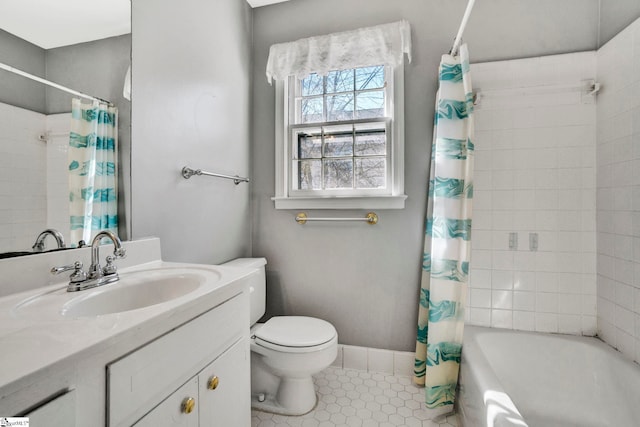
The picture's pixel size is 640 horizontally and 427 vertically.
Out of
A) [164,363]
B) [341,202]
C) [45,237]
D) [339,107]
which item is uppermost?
[339,107]

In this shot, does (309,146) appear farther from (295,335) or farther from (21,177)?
(21,177)

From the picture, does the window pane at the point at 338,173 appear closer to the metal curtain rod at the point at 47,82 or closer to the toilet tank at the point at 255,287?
the toilet tank at the point at 255,287

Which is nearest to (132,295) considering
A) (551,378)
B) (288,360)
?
(288,360)

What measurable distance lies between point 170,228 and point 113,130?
50 centimetres

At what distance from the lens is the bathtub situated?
4.26ft

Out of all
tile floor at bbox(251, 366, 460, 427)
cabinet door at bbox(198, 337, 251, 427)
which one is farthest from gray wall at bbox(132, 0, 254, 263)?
tile floor at bbox(251, 366, 460, 427)

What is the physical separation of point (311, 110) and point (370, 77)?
47 centimetres

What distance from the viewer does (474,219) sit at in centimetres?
180

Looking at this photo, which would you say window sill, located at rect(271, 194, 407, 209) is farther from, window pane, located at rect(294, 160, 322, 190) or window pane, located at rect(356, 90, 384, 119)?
window pane, located at rect(356, 90, 384, 119)

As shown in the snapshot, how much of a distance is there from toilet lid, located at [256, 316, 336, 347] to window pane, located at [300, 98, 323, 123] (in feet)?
4.59

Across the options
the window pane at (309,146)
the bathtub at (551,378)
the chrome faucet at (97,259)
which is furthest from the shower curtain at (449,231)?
the chrome faucet at (97,259)

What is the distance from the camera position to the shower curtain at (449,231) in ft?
5.19

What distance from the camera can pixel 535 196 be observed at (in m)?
1.71

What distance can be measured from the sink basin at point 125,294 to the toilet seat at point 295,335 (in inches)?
25.3
